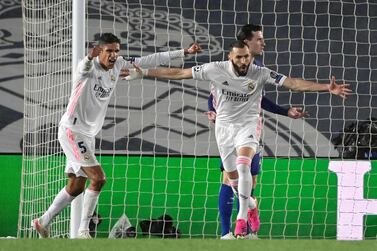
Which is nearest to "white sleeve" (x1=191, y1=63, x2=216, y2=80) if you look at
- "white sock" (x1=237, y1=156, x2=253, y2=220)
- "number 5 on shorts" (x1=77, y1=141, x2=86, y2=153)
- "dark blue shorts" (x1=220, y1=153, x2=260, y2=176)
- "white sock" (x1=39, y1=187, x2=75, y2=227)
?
"white sock" (x1=237, y1=156, x2=253, y2=220)

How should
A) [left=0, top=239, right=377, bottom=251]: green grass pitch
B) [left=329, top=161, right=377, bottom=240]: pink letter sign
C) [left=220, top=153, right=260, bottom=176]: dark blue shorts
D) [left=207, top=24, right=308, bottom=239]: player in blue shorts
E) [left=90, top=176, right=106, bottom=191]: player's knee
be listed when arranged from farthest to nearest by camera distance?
1. [left=329, top=161, right=377, bottom=240]: pink letter sign
2. [left=220, top=153, right=260, bottom=176]: dark blue shorts
3. [left=207, top=24, right=308, bottom=239]: player in blue shorts
4. [left=90, top=176, right=106, bottom=191]: player's knee
5. [left=0, top=239, right=377, bottom=251]: green grass pitch

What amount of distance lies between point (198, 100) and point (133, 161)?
3.74 feet

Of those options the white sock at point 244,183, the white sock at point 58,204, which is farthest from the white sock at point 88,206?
the white sock at point 244,183

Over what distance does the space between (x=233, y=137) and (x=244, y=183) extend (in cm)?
54

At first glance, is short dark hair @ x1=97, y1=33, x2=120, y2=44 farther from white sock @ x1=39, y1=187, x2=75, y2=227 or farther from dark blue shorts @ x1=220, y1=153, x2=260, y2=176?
dark blue shorts @ x1=220, y1=153, x2=260, y2=176

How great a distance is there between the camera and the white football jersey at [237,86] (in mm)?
8781

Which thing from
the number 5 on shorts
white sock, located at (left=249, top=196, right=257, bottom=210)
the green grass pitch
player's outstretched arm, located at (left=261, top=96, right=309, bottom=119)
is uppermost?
player's outstretched arm, located at (left=261, top=96, right=309, bottom=119)

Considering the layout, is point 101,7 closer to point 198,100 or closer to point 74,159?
point 198,100

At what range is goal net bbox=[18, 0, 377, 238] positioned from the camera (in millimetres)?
11180

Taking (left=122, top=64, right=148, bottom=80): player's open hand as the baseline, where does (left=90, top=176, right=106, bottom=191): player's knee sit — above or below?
below

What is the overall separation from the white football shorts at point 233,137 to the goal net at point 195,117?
2.11 meters

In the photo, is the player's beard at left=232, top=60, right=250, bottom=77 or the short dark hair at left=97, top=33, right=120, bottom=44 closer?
the short dark hair at left=97, top=33, right=120, bottom=44

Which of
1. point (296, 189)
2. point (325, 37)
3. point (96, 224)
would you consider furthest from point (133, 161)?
point (325, 37)

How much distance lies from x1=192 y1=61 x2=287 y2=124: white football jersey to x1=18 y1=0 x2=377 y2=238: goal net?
7.05ft
